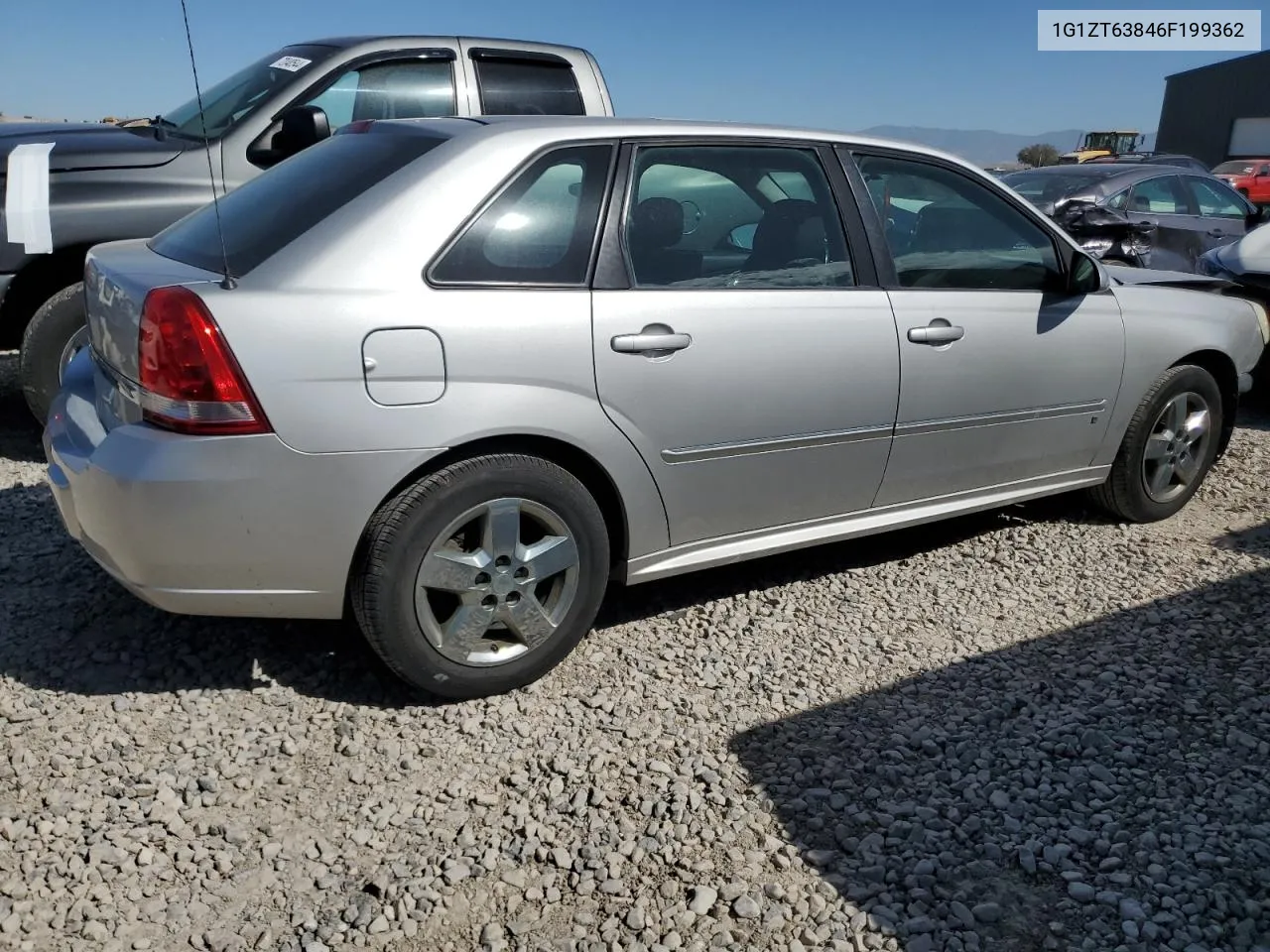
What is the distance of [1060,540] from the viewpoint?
4688 millimetres

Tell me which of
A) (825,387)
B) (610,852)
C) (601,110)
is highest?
(601,110)

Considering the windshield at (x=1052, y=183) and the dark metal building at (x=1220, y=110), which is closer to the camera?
the windshield at (x=1052, y=183)

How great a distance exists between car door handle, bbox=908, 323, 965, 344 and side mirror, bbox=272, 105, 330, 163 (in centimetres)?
269

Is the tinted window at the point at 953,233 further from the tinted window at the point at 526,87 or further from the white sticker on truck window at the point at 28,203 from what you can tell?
the white sticker on truck window at the point at 28,203

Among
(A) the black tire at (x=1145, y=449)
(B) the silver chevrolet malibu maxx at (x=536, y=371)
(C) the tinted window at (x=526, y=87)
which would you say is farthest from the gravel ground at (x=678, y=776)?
(C) the tinted window at (x=526, y=87)

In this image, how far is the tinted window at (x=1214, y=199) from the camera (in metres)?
9.88

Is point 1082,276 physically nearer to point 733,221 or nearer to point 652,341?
point 733,221

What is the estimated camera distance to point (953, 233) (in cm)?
405

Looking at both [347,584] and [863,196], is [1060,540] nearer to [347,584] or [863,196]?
[863,196]

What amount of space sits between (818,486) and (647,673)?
850mm

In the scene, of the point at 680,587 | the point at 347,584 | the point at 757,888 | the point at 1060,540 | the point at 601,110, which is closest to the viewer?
the point at 757,888

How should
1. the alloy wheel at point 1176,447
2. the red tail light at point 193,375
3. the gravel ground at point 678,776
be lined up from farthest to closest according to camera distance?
the alloy wheel at point 1176,447
the red tail light at point 193,375
the gravel ground at point 678,776

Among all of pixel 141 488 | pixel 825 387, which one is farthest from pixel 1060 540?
pixel 141 488

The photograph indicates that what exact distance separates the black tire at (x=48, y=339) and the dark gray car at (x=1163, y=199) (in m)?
7.13
